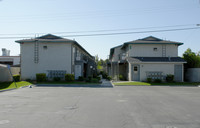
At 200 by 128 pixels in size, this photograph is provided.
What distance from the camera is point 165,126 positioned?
17.2 feet

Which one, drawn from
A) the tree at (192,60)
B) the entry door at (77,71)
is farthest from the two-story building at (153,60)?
the entry door at (77,71)

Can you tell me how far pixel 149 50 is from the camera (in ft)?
79.9

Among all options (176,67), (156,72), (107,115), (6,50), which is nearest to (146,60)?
(156,72)

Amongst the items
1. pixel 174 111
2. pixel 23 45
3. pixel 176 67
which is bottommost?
pixel 174 111

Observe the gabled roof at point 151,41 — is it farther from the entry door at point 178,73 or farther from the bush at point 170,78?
the bush at point 170,78

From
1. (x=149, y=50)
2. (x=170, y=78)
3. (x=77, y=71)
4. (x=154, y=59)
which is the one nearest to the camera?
(x=170, y=78)

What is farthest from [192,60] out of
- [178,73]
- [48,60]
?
[48,60]

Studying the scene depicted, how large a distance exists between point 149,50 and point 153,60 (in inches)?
92.8

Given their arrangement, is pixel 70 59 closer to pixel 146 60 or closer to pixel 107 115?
pixel 146 60

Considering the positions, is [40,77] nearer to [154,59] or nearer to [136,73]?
[136,73]

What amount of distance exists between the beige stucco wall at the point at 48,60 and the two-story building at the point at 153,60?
30.1 feet

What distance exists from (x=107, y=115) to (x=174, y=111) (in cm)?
327

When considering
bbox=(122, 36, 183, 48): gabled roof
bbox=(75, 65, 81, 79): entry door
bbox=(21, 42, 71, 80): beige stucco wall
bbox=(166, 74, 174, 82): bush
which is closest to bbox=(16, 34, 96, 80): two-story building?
bbox=(21, 42, 71, 80): beige stucco wall

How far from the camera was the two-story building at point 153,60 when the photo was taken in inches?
882
